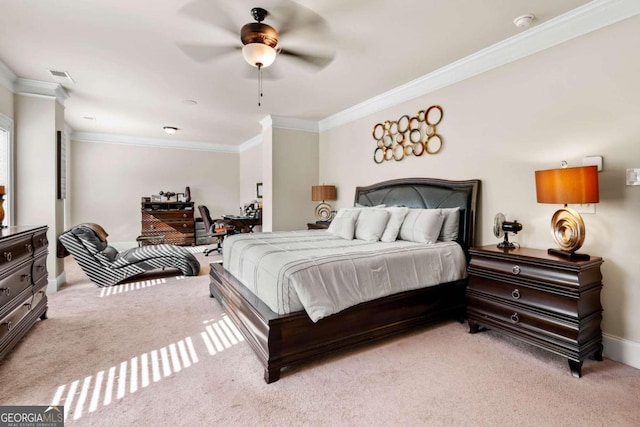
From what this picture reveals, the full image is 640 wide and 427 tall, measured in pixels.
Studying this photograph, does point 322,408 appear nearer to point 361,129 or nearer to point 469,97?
point 469,97

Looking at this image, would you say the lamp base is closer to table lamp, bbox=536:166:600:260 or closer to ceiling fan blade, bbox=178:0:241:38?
table lamp, bbox=536:166:600:260

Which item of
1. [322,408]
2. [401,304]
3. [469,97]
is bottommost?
[322,408]

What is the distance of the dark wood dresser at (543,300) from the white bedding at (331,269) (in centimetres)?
41

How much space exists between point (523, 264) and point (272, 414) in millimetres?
2050

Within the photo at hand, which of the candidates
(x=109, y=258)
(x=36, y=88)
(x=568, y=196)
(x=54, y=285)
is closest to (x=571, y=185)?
(x=568, y=196)

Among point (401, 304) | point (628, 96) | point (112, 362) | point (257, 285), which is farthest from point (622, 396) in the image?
point (112, 362)

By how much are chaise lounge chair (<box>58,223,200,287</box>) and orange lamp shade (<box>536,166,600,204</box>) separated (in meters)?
4.49

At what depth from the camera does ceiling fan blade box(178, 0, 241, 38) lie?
2.30m

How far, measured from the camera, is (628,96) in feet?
7.27

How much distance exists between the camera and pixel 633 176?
7.14ft

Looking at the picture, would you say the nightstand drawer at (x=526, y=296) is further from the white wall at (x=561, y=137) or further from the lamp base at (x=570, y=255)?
the white wall at (x=561, y=137)

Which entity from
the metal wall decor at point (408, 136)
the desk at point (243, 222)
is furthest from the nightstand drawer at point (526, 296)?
the desk at point (243, 222)

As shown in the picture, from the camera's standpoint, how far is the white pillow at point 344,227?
11.5 ft

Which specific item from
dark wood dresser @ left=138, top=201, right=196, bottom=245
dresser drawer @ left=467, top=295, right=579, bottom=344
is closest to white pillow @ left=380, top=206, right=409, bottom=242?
dresser drawer @ left=467, top=295, right=579, bottom=344
